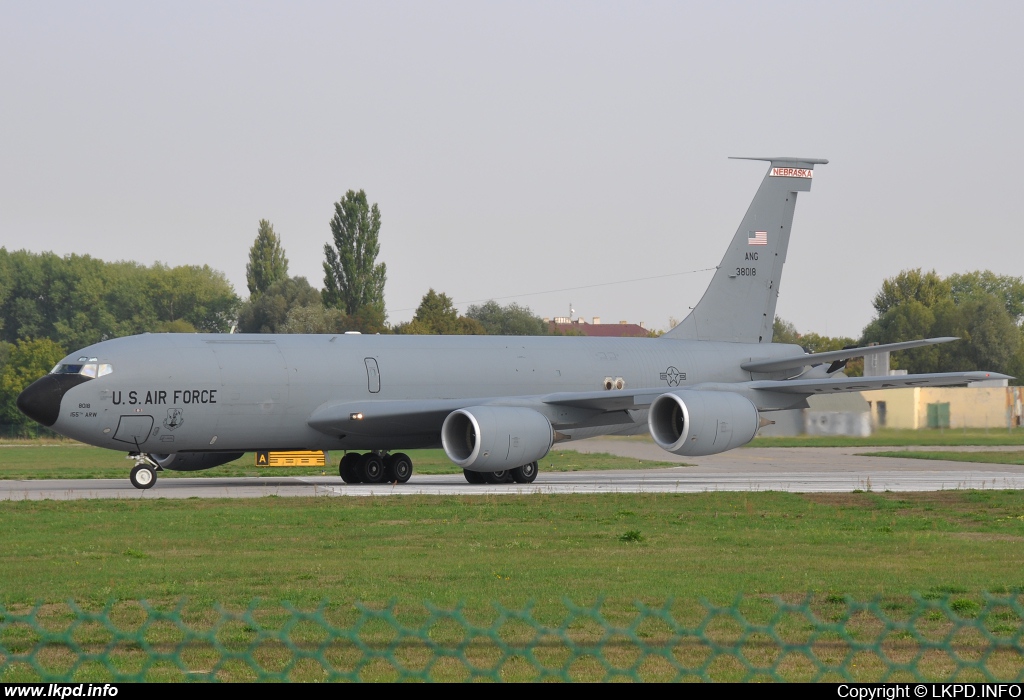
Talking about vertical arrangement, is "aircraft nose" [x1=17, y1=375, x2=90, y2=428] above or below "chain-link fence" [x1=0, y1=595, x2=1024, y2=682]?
above

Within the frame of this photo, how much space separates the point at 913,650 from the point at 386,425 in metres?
18.8

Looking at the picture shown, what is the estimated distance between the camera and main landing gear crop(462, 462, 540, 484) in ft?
91.1

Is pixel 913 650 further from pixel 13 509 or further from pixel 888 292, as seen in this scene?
pixel 888 292

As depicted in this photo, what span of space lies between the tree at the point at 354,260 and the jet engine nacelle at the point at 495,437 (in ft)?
187

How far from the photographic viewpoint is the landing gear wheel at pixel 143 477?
83.8 ft

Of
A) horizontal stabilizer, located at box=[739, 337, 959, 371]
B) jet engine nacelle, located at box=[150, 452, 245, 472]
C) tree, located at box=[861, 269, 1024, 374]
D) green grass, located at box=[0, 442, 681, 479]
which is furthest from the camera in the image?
tree, located at box=[861, 269, 1024, 374]

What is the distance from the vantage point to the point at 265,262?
10775 cm

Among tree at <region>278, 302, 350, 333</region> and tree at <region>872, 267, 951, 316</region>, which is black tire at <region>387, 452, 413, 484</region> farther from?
tree at <region>872, 267, 951, 316</region>

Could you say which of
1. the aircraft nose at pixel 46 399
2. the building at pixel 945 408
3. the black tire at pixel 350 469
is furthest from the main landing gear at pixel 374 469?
the building at pixel 945 408

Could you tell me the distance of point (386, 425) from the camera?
1070 inches

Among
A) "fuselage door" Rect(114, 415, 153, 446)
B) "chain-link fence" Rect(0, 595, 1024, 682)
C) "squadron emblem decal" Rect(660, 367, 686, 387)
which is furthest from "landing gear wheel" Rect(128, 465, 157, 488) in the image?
"chain-link fence" Rect(0, 595, 1024, 682)

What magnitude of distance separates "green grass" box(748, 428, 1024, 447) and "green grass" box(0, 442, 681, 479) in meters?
5.62

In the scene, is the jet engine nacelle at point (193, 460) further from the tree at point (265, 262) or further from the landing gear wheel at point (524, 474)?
the tree at point (265, 262)

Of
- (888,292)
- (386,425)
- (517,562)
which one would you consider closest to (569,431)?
(386,425)
